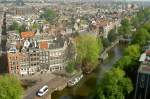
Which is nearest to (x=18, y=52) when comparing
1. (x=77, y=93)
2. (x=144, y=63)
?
(x=77, y=93)

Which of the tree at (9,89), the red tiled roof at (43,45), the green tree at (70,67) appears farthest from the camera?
the red tiled roof at (43,45)

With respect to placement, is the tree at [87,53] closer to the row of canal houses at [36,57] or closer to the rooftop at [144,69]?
the row of canal houses at [36,57]

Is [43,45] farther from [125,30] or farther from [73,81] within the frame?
[125,30]

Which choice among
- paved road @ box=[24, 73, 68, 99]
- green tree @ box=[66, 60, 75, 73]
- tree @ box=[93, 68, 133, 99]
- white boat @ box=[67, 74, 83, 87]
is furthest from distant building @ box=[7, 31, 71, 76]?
tree @ box=[93, 68, 133, 99]

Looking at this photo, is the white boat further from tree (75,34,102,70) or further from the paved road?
tree (75,34,102,70)

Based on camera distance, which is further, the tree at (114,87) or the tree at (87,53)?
the tree at (87,53)

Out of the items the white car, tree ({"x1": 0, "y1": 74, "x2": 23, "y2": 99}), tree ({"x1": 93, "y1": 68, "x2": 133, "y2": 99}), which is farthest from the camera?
the white car

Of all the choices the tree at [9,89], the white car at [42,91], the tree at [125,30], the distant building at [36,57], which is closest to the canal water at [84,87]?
the white car at [42,91]

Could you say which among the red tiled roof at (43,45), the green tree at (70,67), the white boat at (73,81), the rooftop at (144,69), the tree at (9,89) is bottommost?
the white boat at (73,81)
